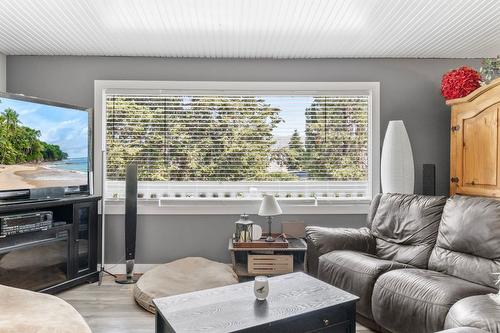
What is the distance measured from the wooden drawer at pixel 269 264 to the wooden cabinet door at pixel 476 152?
1792 millimetres

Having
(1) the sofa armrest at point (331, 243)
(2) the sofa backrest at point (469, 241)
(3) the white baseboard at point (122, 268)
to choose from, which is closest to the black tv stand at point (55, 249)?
(3) the white baseboard at point (122, 268)

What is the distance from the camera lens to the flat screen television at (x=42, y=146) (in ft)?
10.1

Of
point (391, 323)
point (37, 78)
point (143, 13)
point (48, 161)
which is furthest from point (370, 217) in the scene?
point (37, 78)

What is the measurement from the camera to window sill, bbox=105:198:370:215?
3986 millimetres

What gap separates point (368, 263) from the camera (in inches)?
105

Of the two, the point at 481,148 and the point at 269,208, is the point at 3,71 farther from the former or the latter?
the point at 481,148

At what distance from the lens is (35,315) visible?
5.78 feet

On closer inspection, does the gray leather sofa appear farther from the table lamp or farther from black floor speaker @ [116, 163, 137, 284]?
black floor speaker @ [116, 163, 137, 284]

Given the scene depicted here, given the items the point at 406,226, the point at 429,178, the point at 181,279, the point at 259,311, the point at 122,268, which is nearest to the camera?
the point at 259,311

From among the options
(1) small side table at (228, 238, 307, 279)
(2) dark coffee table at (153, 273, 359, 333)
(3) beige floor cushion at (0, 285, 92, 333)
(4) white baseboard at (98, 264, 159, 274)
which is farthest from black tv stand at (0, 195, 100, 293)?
(2) dark coffee table at (153, 273, 359, 333)

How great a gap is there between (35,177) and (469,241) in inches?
138

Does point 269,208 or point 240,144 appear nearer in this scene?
point 269,208

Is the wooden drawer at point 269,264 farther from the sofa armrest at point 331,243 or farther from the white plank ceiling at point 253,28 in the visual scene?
the white plank ceiling at point 253,28

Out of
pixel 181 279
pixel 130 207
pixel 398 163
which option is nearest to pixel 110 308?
pixel 181 279
